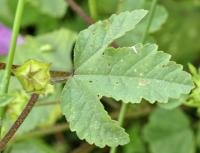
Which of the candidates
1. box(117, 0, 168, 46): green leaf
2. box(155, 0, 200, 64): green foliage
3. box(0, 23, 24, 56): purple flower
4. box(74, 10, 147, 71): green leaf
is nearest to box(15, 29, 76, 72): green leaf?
box(0, 23, 24, 56): purple flower

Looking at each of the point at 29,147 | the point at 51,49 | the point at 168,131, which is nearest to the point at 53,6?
the point at 51,49

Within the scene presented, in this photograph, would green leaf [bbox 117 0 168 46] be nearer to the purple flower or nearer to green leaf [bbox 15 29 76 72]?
green leaf [bbox 15 29 76 72]

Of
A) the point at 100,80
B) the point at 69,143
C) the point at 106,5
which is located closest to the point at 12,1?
the point at 106,5

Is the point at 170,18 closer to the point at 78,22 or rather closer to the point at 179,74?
the point at 78,22

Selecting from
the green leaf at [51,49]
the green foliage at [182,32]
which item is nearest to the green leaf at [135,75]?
the green leaf at [51,49]

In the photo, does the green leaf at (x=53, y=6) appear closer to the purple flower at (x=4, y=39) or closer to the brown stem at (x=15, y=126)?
the purple flower at (x=4, y=39)

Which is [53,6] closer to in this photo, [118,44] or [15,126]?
[118,44]

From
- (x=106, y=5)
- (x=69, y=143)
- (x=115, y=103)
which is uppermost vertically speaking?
(x=106, y=5)
